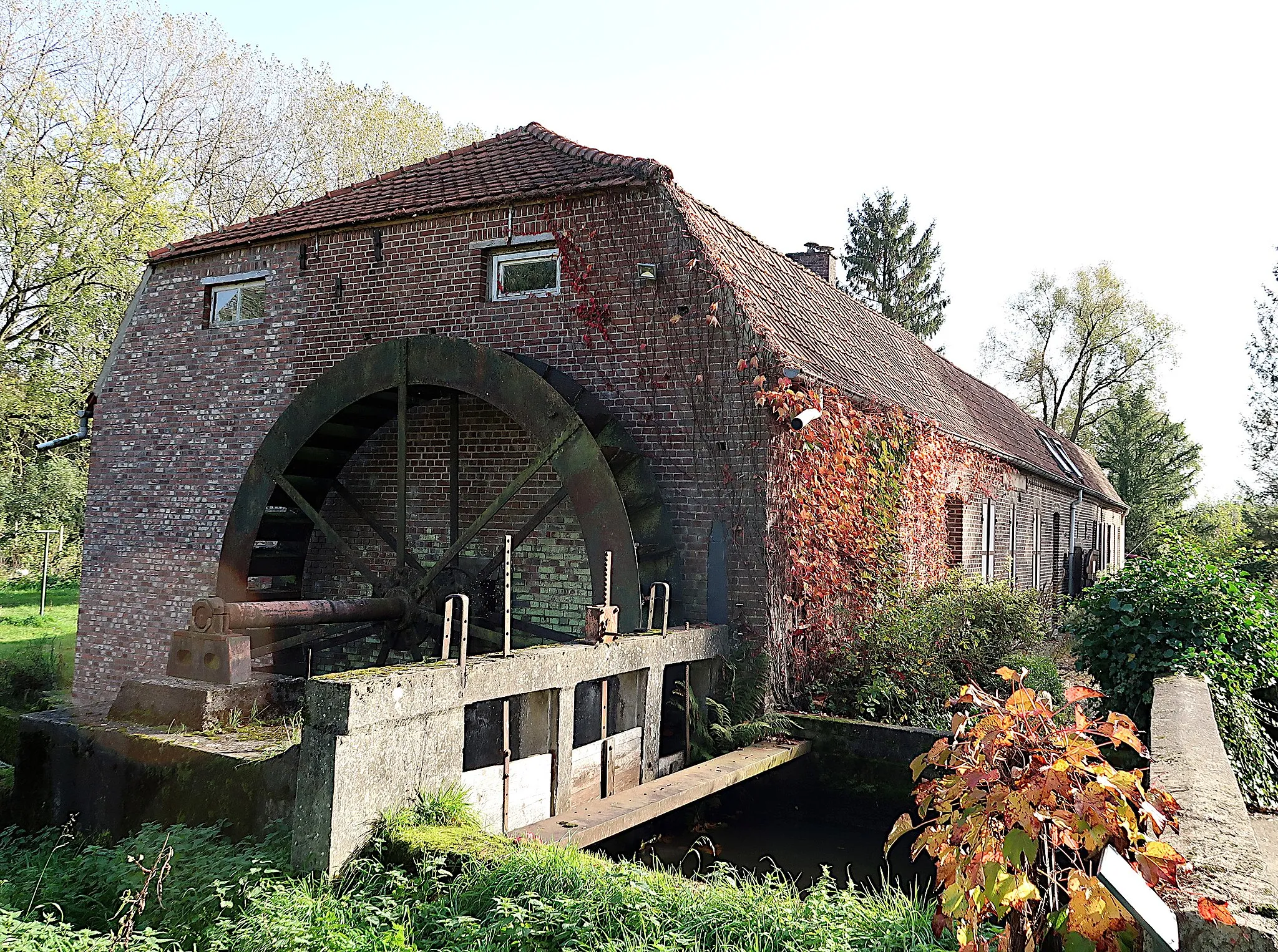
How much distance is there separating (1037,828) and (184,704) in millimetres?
4871

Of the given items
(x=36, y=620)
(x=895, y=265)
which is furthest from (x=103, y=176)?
(x=895, y=265)

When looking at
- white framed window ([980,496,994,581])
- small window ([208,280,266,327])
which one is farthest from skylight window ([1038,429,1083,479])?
small window ([208,280,266,327])

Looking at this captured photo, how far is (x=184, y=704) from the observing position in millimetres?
5766

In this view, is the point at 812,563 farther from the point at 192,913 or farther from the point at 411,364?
the point at 192,913

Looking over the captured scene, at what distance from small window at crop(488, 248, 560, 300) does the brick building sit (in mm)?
22

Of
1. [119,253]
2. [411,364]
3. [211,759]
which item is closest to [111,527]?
[411,364]

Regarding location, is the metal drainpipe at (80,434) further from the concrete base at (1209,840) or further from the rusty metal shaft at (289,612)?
the concrete base at (1209,840)

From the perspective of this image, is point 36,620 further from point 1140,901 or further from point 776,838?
point 1140,901

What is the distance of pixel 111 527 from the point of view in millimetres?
10477

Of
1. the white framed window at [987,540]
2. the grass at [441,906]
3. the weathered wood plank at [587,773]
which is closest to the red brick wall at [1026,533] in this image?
the white framed window at [987,540]

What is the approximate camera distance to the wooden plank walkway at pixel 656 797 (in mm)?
4898

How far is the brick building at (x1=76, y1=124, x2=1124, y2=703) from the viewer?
7.46 meters

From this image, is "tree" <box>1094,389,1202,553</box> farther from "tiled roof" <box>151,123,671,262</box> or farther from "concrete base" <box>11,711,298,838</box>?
"concrete base" <box>11,711,298,838</box>

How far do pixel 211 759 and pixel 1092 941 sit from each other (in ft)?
13.6
